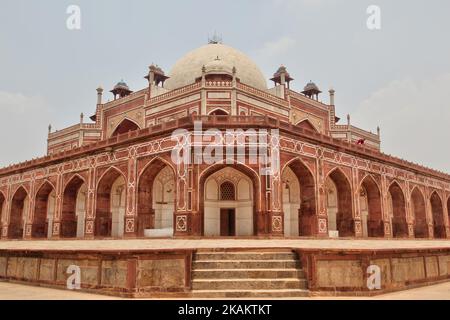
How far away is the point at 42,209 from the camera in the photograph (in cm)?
2789

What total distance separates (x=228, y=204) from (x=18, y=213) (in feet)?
58.3

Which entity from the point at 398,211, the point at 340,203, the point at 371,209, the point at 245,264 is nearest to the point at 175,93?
the point at 340,203

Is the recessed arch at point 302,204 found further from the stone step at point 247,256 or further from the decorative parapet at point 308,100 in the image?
the stone step at point 247,256

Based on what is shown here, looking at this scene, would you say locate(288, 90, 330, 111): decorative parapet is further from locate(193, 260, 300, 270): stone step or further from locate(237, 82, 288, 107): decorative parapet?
locate(193, 260, 300, 270): stone step

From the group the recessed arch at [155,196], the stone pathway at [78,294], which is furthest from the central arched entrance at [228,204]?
the stone pathway at [78,294]

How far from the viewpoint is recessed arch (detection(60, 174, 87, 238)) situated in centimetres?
2509

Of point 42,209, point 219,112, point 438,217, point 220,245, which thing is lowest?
point 220,245

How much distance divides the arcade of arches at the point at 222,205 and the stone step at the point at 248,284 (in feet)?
33.3

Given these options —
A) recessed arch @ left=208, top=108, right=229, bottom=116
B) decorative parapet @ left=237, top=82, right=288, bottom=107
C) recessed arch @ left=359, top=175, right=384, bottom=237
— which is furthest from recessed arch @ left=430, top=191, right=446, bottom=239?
recessed arch @ left=208, top=108, right=229, bottom=116

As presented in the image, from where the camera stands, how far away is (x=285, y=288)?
7777 mm

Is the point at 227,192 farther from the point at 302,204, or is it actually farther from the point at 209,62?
the point at 209,62
